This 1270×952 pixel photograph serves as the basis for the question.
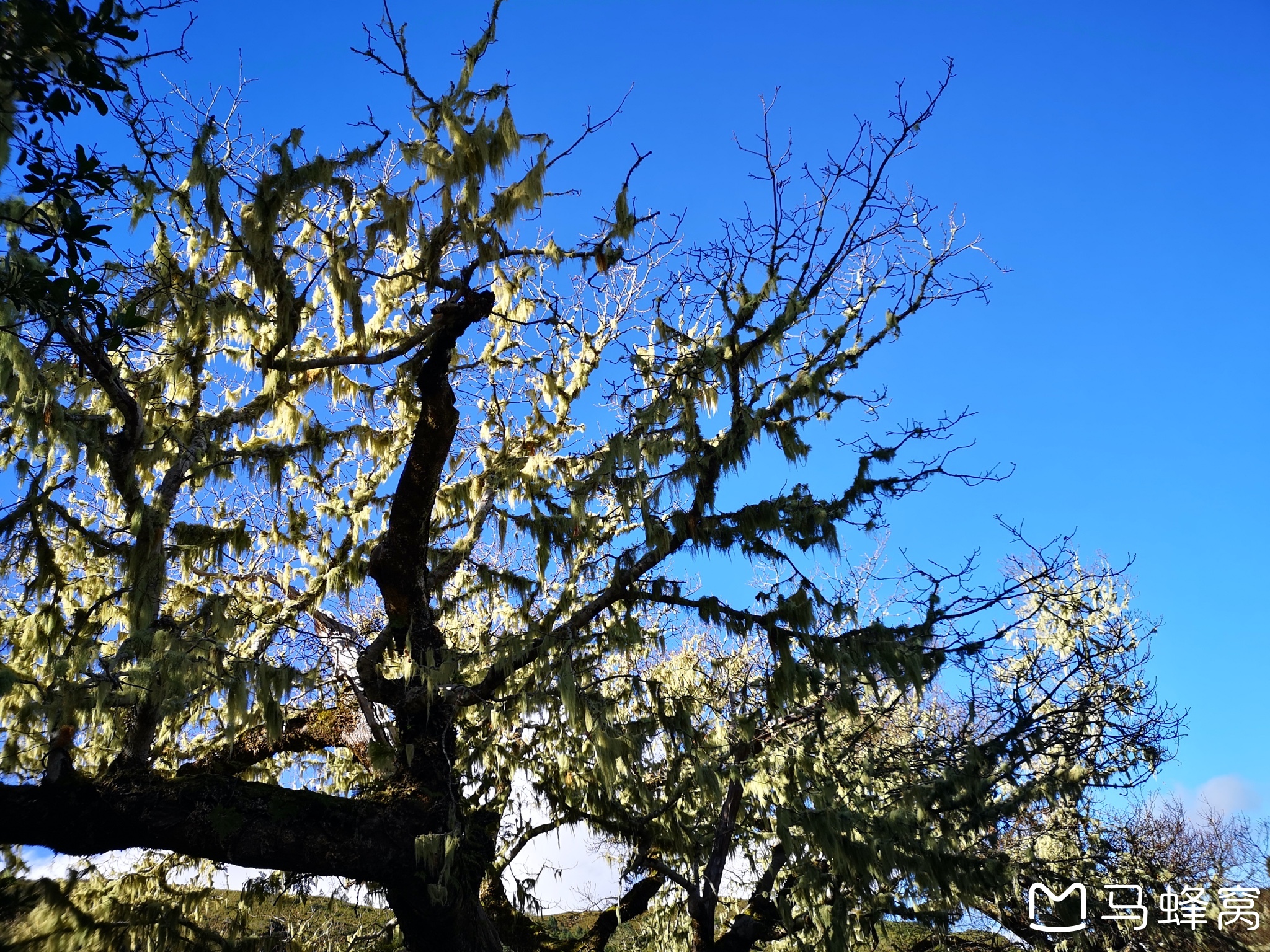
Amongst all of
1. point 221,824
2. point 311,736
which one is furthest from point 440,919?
point 311,736

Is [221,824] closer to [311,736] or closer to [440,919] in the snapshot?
[440,919]

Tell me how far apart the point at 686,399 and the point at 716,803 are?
326cm

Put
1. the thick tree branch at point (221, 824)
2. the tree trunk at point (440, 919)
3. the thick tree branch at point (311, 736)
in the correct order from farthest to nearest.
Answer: the thick tree branch at point (311, 736) < the tree trunk at point (440, 919) < the thick tree branch at point (221, 824)

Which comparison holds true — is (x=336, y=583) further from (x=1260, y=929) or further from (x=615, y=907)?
(x=1260, y=929)

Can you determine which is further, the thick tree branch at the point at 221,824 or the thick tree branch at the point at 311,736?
the thick tree branch at the point at 311,736

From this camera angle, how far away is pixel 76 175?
10.1ft

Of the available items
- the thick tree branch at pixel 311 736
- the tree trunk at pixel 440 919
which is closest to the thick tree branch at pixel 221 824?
the tree trunk at pixel 440 919

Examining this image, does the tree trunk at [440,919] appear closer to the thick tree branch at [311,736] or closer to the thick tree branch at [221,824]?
the thick tree branch at [221,824]

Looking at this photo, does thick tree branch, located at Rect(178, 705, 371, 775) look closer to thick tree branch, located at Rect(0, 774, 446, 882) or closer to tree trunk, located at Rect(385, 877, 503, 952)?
thick tree branch, located at Rect(0, 774, 446, 882)

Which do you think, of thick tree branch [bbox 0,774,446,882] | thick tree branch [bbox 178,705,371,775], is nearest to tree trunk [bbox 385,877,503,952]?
thick tree branch [bbox 0,774,446,882]

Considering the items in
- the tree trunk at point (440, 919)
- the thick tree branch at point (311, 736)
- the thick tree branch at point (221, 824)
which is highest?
the thick tree branch at point (311, 736)

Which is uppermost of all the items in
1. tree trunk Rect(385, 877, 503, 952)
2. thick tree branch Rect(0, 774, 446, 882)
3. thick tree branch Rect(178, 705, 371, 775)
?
thick tree branch Rect(178, 705, 371, 775)

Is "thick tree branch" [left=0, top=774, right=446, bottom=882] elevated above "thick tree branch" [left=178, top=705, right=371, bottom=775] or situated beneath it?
situated beneath

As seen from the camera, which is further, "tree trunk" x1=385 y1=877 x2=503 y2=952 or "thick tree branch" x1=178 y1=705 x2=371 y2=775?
"thick tree branch" x1=178 y1=705 x2=371 y2=775
